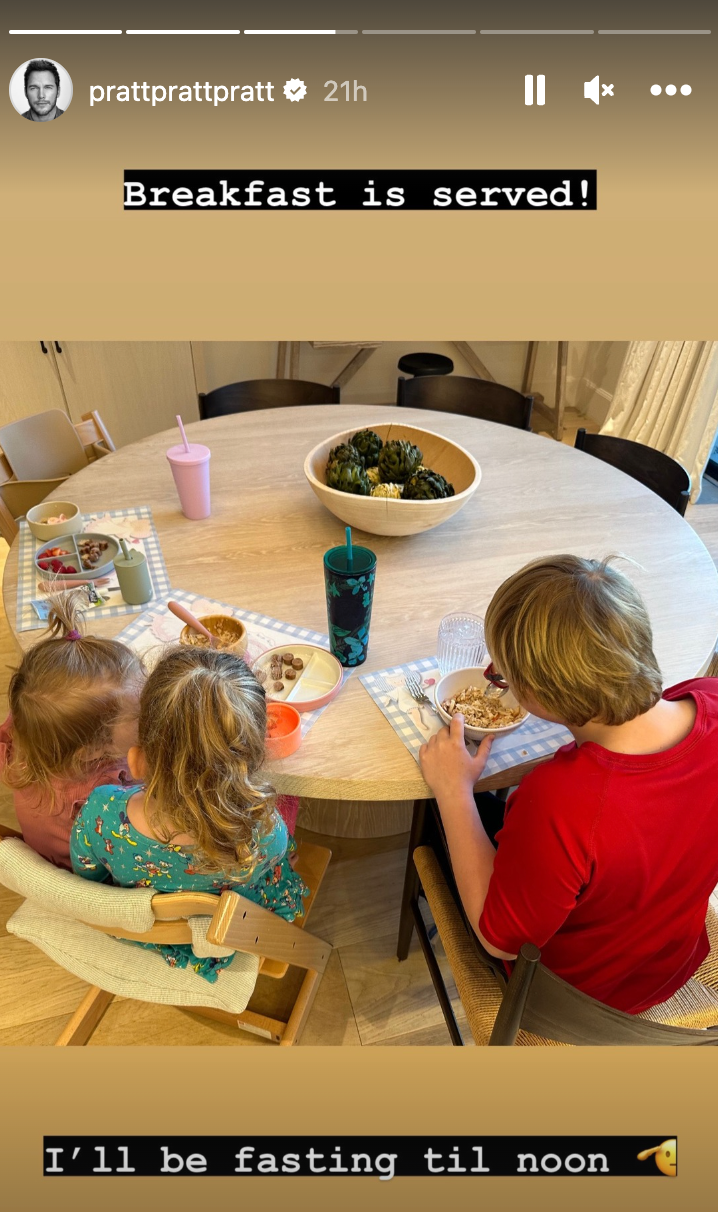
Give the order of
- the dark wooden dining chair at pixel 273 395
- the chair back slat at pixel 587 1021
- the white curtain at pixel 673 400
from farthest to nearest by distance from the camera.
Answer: the white curtain at pixel 673 400 < the dark wooden dining chair at pixel 273 395 < the chair back slat at pixel 587 1021

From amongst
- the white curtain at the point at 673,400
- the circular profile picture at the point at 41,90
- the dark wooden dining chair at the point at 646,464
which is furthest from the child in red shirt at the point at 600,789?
the white curtain at the point at 673,400

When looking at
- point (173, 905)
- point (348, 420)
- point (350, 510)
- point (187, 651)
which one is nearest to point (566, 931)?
point (173, 905)

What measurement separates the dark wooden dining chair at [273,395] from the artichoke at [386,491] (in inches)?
37.7

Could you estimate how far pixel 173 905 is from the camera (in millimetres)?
870

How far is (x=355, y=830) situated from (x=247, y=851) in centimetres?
89

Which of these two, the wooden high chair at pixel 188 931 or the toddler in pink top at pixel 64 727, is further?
the toddler in pink top at pixel 64 727

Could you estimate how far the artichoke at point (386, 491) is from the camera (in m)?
1.54

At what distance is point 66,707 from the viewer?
1.08m

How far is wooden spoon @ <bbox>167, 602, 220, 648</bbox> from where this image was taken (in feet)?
3.83

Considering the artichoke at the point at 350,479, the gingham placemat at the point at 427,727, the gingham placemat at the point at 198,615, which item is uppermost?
the artichoke at the point at 350,479

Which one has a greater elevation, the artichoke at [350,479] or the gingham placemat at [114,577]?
the artichoke at [350,479]

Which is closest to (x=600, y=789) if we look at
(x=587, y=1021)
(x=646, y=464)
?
(x=587, y=1021)

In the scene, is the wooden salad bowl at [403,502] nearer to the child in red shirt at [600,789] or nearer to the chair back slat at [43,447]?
the child in red shirt at [600,789]

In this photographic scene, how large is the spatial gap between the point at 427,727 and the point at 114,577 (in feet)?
2.47
